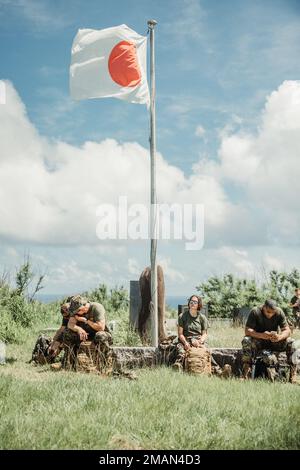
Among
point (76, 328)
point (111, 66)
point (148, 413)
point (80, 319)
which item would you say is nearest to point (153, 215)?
point (80, 319)

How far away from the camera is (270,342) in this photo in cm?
957

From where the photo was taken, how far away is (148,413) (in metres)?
6.41

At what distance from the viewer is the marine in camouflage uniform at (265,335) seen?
9391mm

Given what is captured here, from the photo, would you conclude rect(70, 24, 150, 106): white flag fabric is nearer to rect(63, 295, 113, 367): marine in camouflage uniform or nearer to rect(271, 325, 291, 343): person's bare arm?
→ rect(63, 295, 113, 367): marine in camouflage uniform

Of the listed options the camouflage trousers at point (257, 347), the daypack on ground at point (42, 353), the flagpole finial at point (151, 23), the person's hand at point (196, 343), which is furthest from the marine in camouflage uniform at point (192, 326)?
the flagpole finial at point (151, 23)

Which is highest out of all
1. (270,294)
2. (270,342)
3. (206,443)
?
(270,294)

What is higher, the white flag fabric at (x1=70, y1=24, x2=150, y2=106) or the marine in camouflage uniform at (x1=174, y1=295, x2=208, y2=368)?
the white flag fabric at (x1=70, y1=24, x2=150, y2=106)

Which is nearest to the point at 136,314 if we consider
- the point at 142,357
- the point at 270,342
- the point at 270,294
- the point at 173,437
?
the point at 142,357

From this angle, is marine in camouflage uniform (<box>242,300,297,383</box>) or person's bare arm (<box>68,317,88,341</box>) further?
person's bare arm (<box>68,317,88,341</box>)

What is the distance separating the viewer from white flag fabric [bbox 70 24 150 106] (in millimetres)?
11328

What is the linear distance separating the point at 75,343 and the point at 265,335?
316cm

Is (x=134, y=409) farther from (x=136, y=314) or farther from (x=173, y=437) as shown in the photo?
(x=136, y=314)

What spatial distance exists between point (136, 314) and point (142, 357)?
2832 millimetres

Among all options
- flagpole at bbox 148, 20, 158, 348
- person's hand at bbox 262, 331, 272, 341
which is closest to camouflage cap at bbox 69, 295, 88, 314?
flagpole at bbox 148, 20, 158, 348
